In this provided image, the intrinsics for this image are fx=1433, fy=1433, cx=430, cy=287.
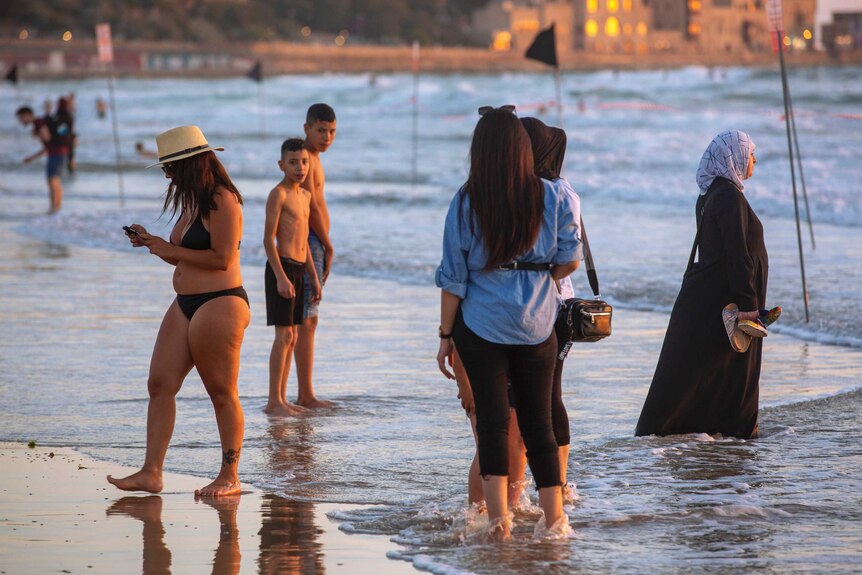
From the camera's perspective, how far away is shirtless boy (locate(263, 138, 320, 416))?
7055 millimetres

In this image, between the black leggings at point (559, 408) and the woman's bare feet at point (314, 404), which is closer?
the black leggings at point (559, 408)

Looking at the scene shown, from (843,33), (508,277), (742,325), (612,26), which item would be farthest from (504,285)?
(612,26)

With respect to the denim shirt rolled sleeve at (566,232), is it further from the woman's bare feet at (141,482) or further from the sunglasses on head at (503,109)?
the woman's bare feet at (141,482)

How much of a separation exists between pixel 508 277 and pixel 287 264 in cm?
286

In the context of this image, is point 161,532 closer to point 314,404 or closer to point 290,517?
point 290,517

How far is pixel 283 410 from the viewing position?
290 inches

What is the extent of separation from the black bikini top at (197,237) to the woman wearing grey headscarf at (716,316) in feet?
7.60

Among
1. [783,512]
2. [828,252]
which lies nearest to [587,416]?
[783,512]

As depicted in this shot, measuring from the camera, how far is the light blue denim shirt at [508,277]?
15.0 feet

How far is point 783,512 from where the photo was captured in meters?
5.35

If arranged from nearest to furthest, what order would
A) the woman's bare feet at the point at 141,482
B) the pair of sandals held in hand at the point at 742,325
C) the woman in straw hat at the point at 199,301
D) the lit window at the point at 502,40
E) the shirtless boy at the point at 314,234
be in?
the woman in straw hat at the point at 199,301, the woman's bare feet at the point at 141,482, the pair of sandals held in hand at the point at 742,325, the shirtless boy at the point at 314,234, the lit window at the point at 502,40

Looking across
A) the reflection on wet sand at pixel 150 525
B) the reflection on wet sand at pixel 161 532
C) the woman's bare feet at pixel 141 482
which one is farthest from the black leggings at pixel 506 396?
the woman's bare feet at pixel 141 482

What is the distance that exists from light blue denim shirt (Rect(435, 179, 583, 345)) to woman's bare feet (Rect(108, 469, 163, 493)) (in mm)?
1621

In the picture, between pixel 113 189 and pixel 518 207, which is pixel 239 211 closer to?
pixel 518 207
